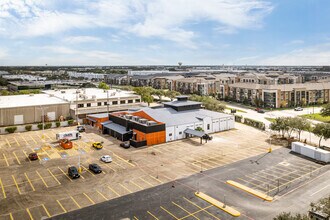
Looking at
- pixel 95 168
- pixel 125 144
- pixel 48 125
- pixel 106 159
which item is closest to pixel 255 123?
pixel 125 144

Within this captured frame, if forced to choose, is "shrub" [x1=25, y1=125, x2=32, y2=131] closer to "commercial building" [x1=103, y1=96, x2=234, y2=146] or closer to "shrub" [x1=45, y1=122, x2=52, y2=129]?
"shrub" [x1=45, y1=122, x2=52, y2=129]

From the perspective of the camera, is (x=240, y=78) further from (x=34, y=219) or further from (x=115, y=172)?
(x=34, y=219)

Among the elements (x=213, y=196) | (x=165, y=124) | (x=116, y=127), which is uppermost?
(x=165, y=124)

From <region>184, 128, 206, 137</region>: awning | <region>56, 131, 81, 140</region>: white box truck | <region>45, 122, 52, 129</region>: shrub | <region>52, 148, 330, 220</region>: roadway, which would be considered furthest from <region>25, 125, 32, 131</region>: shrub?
<region>52, 148, 330, 220</region>: roadway

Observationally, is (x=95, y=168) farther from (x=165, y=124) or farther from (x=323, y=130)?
(x=323, y=130)

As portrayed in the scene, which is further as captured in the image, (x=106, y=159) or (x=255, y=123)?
(x=255, y=123)

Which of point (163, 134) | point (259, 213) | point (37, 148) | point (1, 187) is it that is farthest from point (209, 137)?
point (1, 187)
